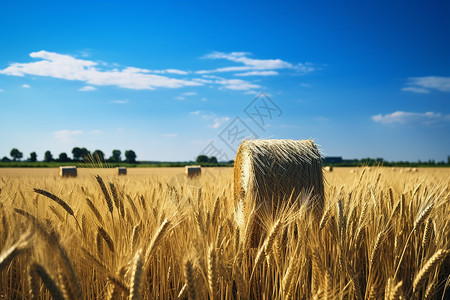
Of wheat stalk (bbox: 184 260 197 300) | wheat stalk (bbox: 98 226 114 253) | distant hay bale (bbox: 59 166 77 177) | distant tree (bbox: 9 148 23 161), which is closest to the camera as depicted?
wheat stalk (bbox: 184 260 197 300)

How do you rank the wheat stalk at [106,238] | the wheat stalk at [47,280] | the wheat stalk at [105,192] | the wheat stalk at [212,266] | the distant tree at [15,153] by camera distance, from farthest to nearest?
1. the distant tree at [15,153]
2. the wheat stalk at [105,192]
3. the wheat stalk at [106,238]
4. the wheat stalk at [212,266]
5. the wheat stalk at [47,280]

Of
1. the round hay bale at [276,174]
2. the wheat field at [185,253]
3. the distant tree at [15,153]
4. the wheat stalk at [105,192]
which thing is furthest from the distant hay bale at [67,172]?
the distant tree at [15,153]

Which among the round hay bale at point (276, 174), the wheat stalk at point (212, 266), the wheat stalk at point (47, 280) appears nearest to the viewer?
the wheat stalk at point (47, 280)

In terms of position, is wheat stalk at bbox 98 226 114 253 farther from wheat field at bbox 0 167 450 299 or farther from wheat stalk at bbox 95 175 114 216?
wheat stalk at bbox 95 175 114 216

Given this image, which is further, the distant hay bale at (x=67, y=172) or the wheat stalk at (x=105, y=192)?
the distant hay bale at (x=67, y=172)

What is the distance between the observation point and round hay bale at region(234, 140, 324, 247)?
10.8 ft

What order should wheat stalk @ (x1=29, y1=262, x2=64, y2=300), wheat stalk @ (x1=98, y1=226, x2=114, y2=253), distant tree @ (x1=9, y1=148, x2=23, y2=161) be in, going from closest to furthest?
1. wheat stalk @ (x1=29, y1=262, x2=64, y2=300)
2. wheat stalk @ (x1=98, y1=226, x2=114, y2=253)
3. distant tree @ (x1=9, y1=148, x2=23, y2=161)

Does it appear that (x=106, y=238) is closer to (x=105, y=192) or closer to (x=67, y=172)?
(x=105, y=192)

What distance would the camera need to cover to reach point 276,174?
3.40 meters

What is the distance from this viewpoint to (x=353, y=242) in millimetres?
2307

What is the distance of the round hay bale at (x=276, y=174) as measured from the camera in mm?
3301

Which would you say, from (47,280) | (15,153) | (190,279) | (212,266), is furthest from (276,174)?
(15,153)

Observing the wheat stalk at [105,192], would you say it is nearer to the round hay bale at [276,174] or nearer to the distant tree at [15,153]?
the round hay bale at [276,174]

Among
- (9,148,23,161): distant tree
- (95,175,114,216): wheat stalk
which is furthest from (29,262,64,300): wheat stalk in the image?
(9,148,23,161): distant tree
